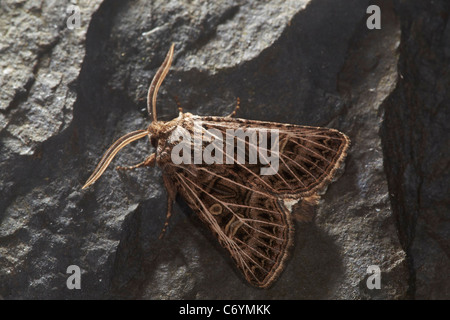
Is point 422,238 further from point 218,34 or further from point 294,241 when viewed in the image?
Answer: point 218,34

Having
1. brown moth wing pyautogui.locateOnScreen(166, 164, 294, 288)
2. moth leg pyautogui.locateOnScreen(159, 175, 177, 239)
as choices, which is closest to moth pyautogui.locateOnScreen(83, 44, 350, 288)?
brown moth wing pyautogui.locateOnScreen(166, 164, 294, 288)

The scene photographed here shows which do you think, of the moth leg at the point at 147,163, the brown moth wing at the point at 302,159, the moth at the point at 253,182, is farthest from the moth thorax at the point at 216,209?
the moth leg at the point at 147,163

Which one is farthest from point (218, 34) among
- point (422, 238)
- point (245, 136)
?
point (422, 238)

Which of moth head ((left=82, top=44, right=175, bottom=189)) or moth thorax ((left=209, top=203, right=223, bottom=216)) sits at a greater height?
moth head ((left=82, top=44, right=175, bottom=189))

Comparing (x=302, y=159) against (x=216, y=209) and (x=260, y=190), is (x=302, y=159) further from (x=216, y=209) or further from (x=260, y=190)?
(x=216, y=209)

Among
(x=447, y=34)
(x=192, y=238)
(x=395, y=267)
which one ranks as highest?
(x=447, y=34)

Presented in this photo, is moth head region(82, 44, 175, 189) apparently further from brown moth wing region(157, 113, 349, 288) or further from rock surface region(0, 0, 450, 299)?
brown moth wing region(157, 113, 349, 288)
